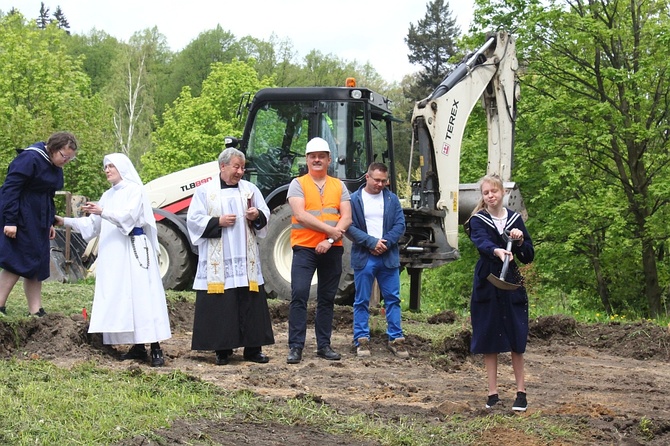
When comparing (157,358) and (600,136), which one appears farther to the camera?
(600,136)

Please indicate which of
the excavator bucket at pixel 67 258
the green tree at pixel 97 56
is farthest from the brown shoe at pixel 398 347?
the green tree at pixel 97 56

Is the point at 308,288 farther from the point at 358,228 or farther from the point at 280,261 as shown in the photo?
the point at 280,261

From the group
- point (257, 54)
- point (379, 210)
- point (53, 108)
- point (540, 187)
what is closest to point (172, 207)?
point (379, 210)

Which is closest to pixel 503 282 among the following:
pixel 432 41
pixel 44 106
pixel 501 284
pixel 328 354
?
pixel 501 284

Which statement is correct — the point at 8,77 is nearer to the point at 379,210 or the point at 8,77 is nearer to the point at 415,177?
the point at 415,177

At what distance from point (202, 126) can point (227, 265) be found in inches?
1478

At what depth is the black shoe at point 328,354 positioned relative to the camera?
928cm

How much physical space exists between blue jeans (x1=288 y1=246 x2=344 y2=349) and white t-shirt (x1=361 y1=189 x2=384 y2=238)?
0.51 meters

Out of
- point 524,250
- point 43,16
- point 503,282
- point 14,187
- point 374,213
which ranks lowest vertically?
point 503,282

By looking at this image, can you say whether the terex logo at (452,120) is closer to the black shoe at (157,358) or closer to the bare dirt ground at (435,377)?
the bare dirt ground at (435,377)

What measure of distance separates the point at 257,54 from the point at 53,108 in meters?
22.7

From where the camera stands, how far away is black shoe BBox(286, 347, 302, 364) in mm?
8992

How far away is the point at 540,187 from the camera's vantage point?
21.7m

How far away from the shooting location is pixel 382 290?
967 centimetres
